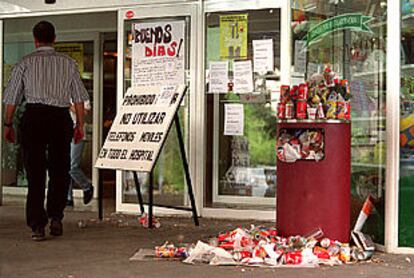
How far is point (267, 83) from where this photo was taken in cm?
784

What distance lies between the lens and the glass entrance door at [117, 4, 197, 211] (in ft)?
26.2

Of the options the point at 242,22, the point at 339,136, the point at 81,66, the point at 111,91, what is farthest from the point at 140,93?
the point at 111,91

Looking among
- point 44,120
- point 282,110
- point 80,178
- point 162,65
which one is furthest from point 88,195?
point 282,110

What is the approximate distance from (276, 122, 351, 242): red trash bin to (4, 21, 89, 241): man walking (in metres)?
1.95

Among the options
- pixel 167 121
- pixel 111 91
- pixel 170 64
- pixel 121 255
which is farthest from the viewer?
pixel 111 91

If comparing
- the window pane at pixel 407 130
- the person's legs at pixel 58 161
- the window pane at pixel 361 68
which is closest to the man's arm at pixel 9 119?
the person's legs at pixel 58 161

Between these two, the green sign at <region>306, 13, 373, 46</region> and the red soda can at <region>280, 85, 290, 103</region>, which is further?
the green sign at <region>306, 13, 373, 46</region>

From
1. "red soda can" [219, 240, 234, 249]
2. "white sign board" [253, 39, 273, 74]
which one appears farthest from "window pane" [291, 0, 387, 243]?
"white sign board" [253, 39, 273, 74]

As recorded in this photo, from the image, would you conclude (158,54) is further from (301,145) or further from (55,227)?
(301,145)

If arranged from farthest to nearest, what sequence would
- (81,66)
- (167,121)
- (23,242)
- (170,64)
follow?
(81,66), (170,64), (167,121), (23,242)

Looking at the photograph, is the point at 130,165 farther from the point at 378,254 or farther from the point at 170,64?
the point at 378,254

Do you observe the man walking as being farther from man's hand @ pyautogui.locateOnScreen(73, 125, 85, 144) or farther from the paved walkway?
the paved walkway

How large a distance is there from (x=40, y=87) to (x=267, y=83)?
2599 millimetres

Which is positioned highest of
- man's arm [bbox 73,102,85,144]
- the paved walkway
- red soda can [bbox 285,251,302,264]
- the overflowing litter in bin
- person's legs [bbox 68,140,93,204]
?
man's arm [bbox 73,102,85,144]
